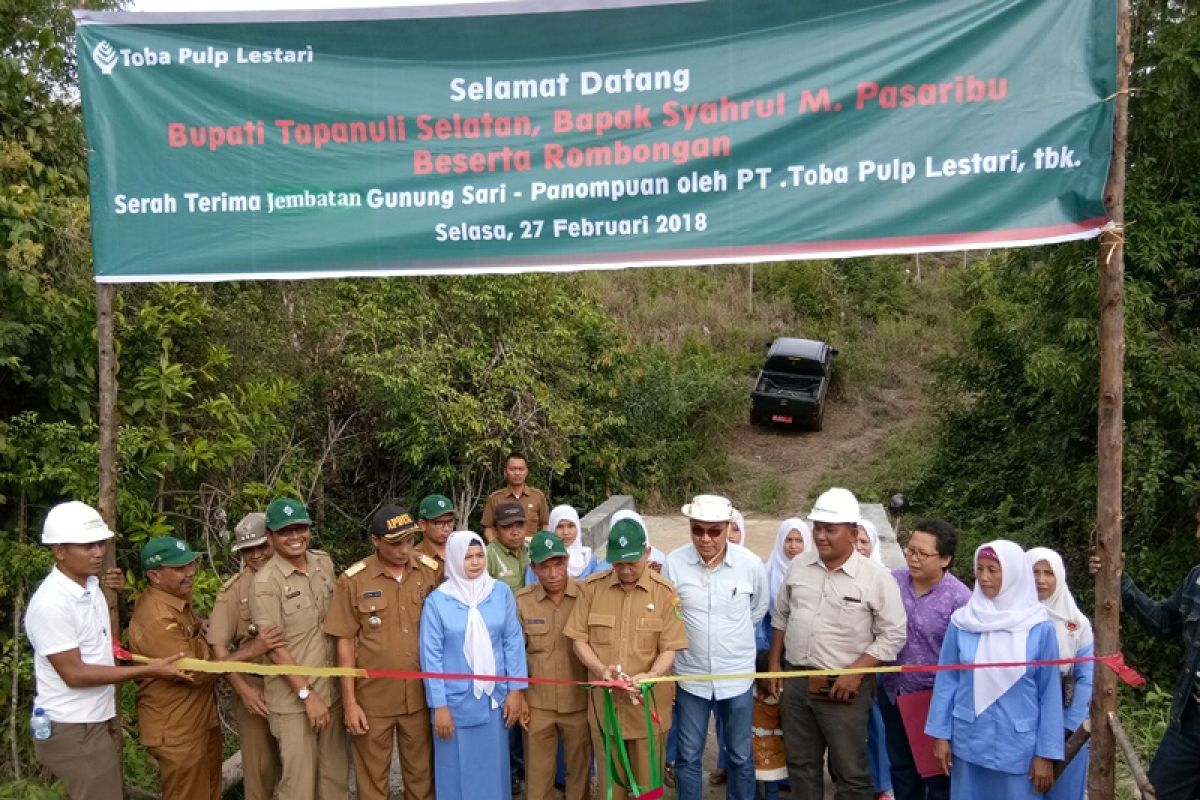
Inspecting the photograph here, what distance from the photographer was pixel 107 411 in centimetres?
466

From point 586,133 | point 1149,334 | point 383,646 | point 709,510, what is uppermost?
point 586,133

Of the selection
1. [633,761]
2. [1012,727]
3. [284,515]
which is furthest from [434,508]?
[1012,727]

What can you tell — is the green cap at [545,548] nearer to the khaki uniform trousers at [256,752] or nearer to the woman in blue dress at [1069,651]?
the khaki uniform trousers at [256,752]

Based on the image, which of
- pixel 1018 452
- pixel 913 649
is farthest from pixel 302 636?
pixel 1018 452

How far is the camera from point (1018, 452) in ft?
45.3

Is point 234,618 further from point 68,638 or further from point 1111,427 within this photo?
point 1111,427

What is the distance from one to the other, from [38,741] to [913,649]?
13.1ft

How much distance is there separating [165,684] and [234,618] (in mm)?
422

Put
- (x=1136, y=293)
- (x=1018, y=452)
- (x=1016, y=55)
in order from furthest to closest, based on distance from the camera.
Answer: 1. (x=1018, y=452)
2. (x=1136, y=293)
3. (x=1016, y=55)

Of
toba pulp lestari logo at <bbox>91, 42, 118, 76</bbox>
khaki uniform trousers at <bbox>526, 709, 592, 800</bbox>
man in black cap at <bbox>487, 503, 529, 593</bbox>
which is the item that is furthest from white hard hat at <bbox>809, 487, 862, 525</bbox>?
toba pulp lestari logo at <bbox>91, 42, 118, 76</bbox>

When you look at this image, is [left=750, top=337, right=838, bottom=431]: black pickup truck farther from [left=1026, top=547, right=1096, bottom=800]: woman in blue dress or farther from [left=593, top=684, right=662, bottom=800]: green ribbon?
[left=593, top=684, right=662, bottom=800]: green ribbon

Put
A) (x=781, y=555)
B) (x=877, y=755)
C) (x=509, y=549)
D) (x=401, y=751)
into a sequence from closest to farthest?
(x=401, y=751)
(x=877, y=755)
(x=509, y=549)
(x=781, y=555)

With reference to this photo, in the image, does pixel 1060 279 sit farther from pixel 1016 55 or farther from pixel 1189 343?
pixel 1016 55

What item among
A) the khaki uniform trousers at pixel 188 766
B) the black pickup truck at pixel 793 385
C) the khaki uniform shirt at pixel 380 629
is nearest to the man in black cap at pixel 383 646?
the khaki uniform shirt at pixel 380 629
